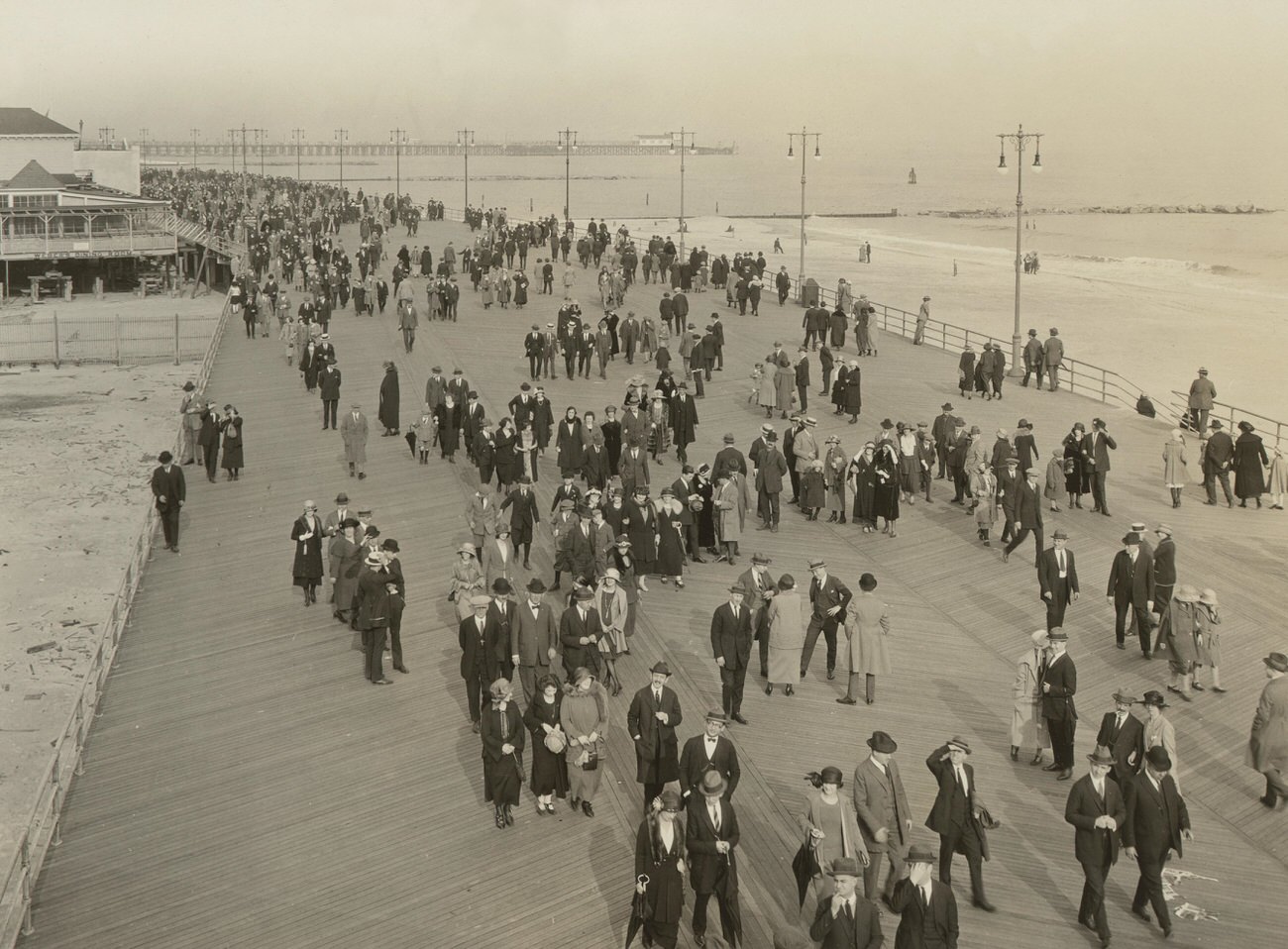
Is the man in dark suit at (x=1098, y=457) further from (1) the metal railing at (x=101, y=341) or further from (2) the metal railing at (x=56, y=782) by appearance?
(1) the metal railing at (x=101, y=341)

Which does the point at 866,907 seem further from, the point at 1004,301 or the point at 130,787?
the point at 1004,301

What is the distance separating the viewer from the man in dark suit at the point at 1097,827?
904 centimetres

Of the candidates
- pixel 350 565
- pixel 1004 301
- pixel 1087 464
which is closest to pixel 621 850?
pixel 350 565

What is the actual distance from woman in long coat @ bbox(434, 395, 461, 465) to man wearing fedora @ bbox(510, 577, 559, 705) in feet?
34.7

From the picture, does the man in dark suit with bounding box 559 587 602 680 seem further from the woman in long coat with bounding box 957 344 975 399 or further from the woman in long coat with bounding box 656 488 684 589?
the woman in long coat with bounding box 957 344 975 399

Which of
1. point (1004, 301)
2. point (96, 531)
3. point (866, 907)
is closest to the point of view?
point (866, 907)

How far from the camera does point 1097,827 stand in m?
9.00

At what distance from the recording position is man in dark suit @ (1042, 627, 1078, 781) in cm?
1128

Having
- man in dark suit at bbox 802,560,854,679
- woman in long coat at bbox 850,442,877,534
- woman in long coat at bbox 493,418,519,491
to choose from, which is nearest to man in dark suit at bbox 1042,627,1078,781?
man in dark suit at bbox 802,560,854,679

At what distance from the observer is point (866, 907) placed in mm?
7648

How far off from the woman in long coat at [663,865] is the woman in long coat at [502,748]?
220 centimetres

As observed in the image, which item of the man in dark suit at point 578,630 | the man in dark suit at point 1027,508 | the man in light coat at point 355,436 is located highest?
the man in light coat at point 355,436

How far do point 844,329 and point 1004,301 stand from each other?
3552 cm

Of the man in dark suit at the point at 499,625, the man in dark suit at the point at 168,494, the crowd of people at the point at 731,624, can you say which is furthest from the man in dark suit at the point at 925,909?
the man in dark suit at the point at 168,494
